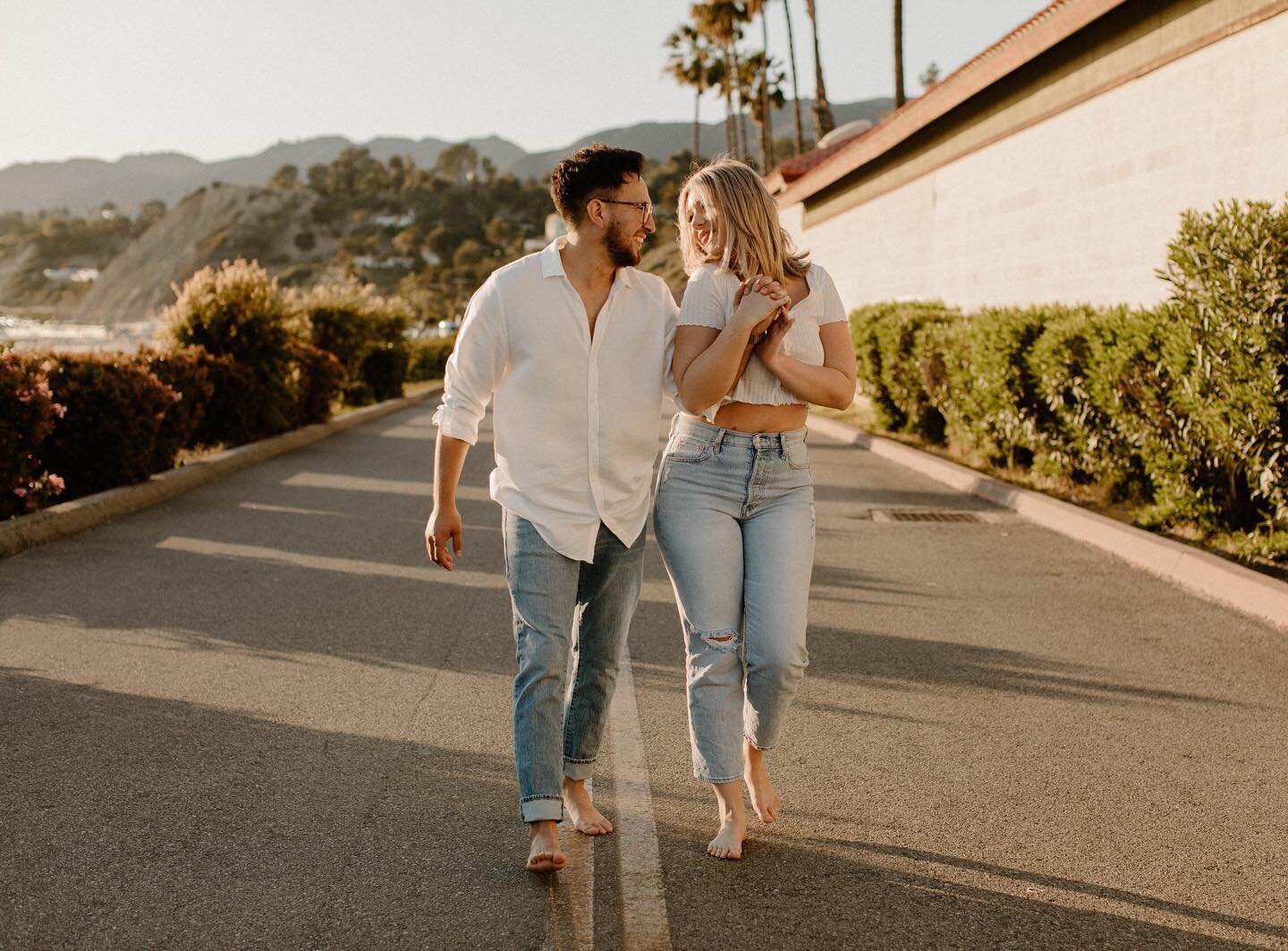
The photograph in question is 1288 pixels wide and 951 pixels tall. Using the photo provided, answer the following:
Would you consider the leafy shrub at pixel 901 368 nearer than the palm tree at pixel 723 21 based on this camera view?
Yes

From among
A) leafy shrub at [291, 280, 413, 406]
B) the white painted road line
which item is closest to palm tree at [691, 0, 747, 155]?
leafy shrub at [291, 280, 413, 406]

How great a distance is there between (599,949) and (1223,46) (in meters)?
11.0

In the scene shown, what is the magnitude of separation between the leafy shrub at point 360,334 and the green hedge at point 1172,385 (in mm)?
11826

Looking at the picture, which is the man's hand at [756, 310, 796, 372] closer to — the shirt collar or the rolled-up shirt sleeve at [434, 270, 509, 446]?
the shirt collar

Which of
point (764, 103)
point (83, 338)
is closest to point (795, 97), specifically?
point (764, 103)

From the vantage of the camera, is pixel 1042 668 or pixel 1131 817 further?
pixel 1042 668

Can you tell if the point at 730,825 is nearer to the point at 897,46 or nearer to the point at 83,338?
the point at 897,46

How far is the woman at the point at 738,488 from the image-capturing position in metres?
3.87

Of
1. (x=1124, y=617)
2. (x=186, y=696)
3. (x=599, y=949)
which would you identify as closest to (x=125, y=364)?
(x=186, y=696)

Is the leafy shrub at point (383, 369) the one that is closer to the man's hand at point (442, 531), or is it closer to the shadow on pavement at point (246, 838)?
the shadow on pavement at point (246, 838)

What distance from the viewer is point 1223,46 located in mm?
11570

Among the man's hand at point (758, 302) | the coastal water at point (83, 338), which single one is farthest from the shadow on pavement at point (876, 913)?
the coastal water at point (83, 338)

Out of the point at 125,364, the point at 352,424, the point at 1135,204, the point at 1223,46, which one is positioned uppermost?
the point at 1223,46

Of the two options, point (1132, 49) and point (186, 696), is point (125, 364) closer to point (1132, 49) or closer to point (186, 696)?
point (186, 696)
